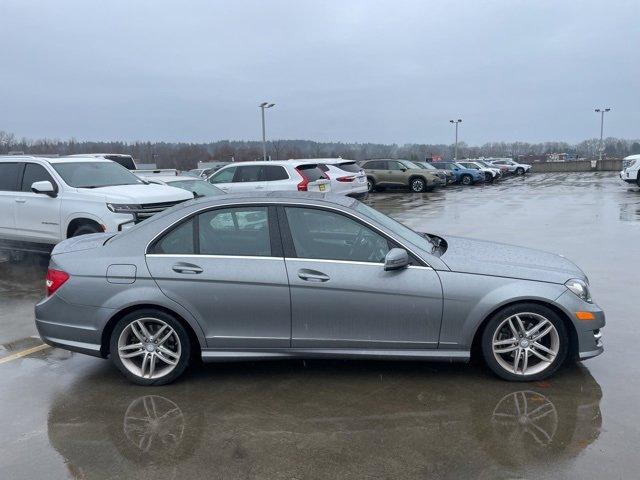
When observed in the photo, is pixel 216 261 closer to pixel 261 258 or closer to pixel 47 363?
pixel 261 258

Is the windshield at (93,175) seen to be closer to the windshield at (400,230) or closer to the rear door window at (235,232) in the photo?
the rear door window at (235,232)

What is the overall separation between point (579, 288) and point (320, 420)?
232 centimetres

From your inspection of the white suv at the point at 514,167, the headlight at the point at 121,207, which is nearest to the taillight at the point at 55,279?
the headlight at the point at 121,207

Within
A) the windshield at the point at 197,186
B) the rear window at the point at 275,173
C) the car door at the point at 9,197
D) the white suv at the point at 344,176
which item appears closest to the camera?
the car door at the point at 9,197

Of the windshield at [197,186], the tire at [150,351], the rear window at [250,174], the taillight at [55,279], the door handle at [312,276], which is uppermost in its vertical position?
the rear window at [250,174]

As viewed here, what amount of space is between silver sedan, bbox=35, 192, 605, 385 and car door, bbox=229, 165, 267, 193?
→ 9.62 metres

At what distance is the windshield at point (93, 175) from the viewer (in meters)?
9.23

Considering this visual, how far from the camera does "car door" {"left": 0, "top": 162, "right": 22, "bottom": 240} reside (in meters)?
9.50

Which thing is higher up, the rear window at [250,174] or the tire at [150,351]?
the rear window at [250,174]

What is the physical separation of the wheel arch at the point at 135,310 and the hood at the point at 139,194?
4.35 meters

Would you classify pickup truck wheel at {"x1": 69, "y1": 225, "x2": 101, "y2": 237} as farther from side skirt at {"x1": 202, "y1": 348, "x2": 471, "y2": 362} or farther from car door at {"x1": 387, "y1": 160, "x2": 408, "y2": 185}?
car door at {"x1": 387, "y1": 160, "x2": 408, "y2": 185}

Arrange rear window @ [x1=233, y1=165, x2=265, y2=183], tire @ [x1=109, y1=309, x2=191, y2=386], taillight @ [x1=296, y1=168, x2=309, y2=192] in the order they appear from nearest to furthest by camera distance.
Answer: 1. tire @ [x1=109, y1=309, x2=191, y2=386]
2. taillight @ [x1=296, y1=168, x2=309, y2=192]
3. rear window @ [x1=233, y1=165, x2=265, y2=183]

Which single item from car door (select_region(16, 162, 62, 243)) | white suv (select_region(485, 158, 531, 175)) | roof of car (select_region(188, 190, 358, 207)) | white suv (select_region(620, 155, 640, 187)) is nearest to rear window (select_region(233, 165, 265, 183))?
car door (select_region(16, 162, 62, 243))

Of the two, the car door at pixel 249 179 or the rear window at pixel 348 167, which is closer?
the car door at pixel 249 179
